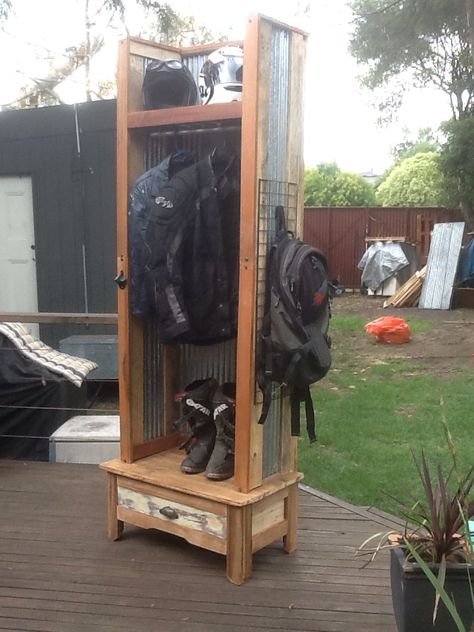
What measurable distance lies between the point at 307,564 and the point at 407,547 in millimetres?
896

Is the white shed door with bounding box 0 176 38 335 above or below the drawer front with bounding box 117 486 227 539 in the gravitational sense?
above

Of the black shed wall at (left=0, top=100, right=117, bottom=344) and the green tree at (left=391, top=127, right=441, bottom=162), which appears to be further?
the green tree at (left=391, top=127, right=441, bottom=162)

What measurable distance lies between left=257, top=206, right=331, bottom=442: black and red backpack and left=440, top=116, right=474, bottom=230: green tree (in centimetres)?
1208

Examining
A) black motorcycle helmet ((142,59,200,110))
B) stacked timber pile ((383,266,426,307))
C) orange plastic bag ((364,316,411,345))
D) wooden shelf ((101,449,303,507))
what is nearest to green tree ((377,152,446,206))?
stacked timber pile ((383,266,426,307))

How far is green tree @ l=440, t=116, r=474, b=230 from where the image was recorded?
13.5 m

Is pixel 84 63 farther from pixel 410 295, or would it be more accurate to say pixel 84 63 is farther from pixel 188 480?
pixel 188 480

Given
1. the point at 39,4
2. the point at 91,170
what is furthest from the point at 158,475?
the point at 39,4

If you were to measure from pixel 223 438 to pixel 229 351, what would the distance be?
45 centimetres

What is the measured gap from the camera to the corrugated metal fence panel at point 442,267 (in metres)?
11.0

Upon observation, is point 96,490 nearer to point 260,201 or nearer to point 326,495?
point 326,495

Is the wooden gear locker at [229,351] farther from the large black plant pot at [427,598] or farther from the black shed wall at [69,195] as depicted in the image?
the black shed wall at [69,195]

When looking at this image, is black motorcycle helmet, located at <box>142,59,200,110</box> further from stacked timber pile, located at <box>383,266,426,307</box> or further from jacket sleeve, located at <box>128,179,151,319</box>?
stacked timber pile, located at <box>383,266,426,307</box>

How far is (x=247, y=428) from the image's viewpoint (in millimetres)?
2625

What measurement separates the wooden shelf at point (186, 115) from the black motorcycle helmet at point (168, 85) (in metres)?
0.09
